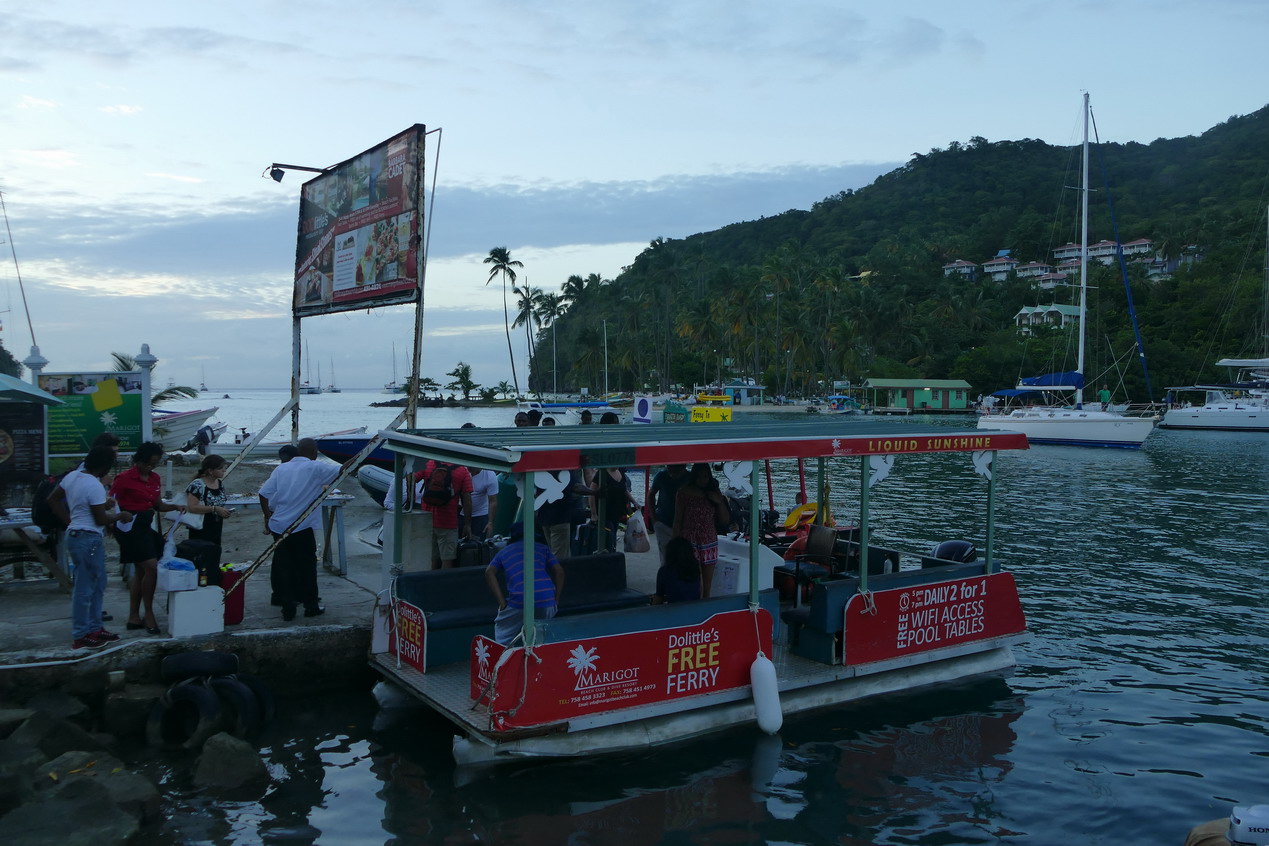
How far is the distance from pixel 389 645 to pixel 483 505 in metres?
2.89

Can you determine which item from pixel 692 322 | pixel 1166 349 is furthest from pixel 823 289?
pixel 1166 349

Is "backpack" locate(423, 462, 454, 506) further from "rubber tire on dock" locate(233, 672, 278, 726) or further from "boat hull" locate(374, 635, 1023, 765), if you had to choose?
"rubber tire on dock" locate(233, 672, 278, 726)

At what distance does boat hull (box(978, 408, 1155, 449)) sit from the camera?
1821 inches

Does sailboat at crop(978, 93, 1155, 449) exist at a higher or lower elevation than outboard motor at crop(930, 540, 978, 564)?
higher

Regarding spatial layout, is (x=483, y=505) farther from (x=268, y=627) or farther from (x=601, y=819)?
(x=601, y=819)

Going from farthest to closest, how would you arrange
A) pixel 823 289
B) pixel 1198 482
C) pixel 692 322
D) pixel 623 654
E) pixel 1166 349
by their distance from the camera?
pixel 692 322 → pixel 823 289 → pixel 1166 349 → pixel 1198 482 → pixel 623 654

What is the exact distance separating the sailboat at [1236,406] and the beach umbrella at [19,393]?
68.8 m

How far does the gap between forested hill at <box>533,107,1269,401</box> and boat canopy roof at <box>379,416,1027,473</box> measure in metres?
45.2

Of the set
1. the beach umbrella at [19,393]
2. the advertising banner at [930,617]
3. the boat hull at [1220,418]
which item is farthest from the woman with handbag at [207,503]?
the boat hull at [1220,418]

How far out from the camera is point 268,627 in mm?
8727

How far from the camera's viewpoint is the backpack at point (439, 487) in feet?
32.3

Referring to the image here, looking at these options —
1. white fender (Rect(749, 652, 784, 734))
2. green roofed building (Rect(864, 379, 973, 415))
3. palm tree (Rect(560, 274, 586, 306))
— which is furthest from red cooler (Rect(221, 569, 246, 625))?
palm tree (Rect(560, 274, 586, 306))

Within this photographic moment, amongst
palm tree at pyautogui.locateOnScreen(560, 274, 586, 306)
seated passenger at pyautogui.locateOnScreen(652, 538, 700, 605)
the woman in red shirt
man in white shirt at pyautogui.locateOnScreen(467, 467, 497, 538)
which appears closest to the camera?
the woman in red shirt

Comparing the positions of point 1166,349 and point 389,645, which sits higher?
point 1166,349
